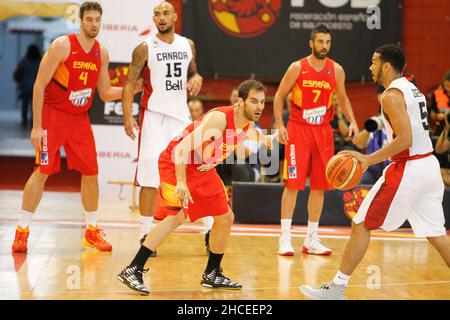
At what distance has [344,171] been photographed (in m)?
5.62

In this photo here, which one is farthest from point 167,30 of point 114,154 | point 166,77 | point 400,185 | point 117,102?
point 114,154

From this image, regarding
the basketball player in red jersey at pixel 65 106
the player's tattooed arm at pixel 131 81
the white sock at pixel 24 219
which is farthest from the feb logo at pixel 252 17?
the white sock at pixel 24 219

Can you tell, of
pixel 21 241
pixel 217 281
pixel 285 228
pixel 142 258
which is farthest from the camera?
pixel 285 228

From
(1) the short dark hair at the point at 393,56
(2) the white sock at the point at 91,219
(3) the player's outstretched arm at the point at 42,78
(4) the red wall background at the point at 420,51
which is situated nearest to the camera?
(1) the short dark hair at the point at 393,56

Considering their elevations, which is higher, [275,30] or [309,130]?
[275,30]

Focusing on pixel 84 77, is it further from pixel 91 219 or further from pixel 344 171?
pixel 344 171

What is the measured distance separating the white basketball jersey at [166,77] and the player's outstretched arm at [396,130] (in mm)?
2346

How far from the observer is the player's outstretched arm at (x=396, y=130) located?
537cm

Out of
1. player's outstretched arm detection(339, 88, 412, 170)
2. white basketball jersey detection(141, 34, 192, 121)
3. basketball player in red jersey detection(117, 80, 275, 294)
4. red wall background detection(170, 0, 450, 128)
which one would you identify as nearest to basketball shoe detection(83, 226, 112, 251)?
white basketball jersey detection(141, 34, 192, 121)

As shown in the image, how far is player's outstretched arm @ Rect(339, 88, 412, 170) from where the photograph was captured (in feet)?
17.6

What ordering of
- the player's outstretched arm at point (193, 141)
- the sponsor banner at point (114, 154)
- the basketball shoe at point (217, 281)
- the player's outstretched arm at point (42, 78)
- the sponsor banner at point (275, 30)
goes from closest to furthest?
1. the player's outstretched arm at point (193, 141)
2. the basketball shoe at point (217, 281)
3. the player's outstretched arm at point (42, 78)
4. the sponsor banner at point (114, 154)
5. the sponsor banner at point (275, 30)

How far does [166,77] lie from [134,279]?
87.8 inches

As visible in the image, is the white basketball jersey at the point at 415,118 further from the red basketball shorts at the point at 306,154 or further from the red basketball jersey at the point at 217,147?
the red basketball shorts at the point at 306,154

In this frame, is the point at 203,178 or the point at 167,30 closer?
the point at 203,178
